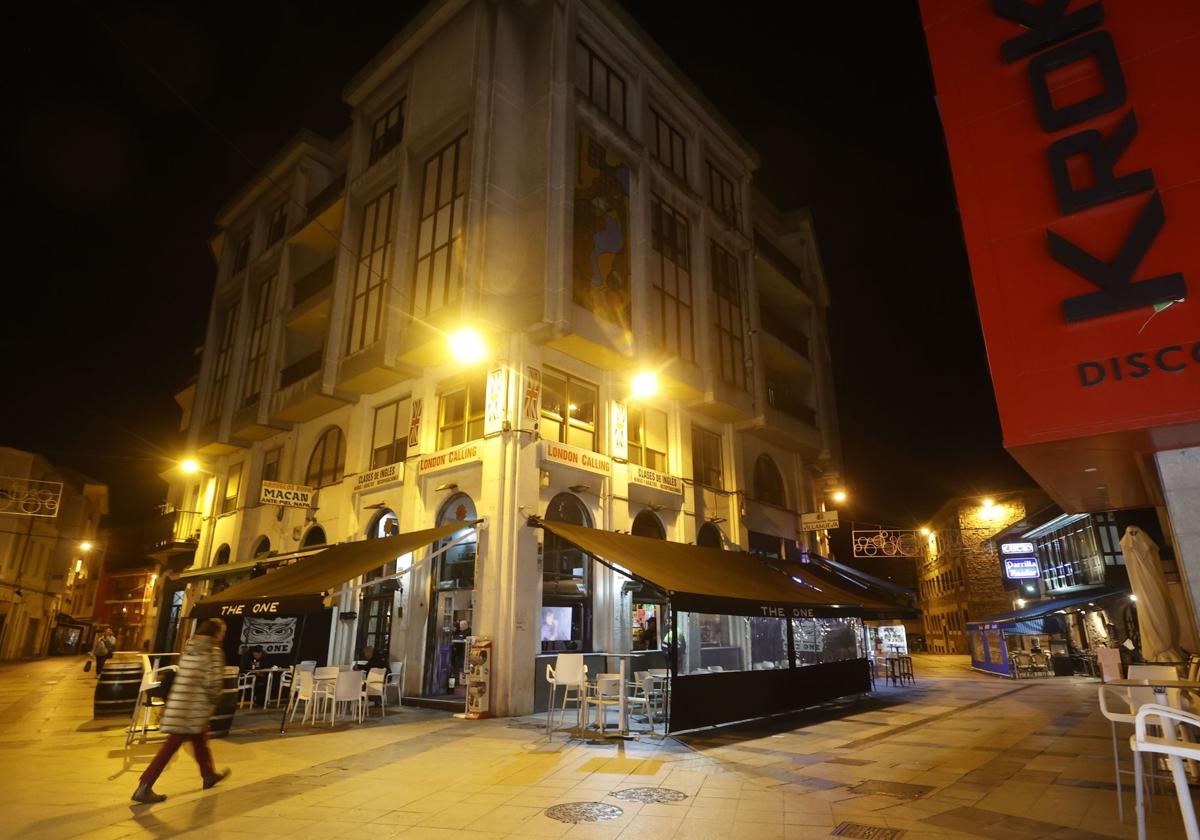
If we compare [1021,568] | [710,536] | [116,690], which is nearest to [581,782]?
[116,690]

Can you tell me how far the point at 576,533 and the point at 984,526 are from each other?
42.6 m

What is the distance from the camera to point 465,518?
16016 millimetres

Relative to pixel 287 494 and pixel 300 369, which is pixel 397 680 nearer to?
pixel 287 494

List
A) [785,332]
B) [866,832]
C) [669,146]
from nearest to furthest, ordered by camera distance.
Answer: [866,832], [669,146], [785,332]

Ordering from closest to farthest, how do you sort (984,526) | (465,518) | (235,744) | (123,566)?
1. (235,744)
2. (465,518)
3. (984,526)
4. (123,566)

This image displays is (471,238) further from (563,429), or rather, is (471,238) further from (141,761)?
(141,761)

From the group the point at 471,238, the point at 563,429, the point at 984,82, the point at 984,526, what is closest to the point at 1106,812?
the point at 984,82

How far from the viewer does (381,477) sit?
1764cm

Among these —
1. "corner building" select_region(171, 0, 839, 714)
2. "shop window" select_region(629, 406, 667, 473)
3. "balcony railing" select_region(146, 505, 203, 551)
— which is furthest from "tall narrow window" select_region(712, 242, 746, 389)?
"balcony railing" select_region(146, 505, 203, 551)

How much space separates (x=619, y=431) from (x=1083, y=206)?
11636mm

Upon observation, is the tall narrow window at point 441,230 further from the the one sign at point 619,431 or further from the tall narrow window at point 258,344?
the tall narrow window at point 258,344

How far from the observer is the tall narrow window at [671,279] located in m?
19.1

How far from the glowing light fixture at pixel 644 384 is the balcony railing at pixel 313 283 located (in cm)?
1097

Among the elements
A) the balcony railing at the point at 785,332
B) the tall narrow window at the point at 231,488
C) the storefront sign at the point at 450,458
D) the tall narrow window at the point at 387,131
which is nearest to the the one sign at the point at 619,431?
the storefront sign at the point at 450,458
